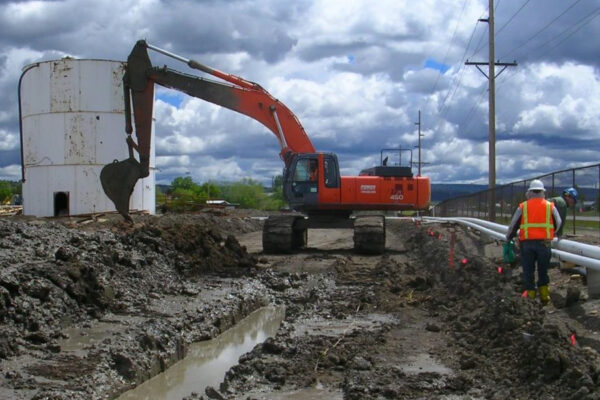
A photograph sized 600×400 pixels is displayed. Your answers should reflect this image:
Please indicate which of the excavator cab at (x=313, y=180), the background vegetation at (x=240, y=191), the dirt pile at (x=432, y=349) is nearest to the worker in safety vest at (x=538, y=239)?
the dirt pile at (x=432, y=349)

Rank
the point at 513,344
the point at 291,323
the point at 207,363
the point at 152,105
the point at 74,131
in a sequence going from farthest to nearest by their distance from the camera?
the point at 74,131
the point at 152,105
the point at 291,323
the point at 207,363
the point at 513,344

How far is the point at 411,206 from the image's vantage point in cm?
2166

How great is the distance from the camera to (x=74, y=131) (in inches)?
1193

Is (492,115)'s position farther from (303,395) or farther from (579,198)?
(303,395)

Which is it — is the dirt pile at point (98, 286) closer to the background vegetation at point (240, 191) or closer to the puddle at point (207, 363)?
the puddle at point (207, 363)

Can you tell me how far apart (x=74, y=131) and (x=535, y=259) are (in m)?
24.1

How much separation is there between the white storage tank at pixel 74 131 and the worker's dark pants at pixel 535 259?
2285 centimetres

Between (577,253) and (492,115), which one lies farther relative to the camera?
(492,115)

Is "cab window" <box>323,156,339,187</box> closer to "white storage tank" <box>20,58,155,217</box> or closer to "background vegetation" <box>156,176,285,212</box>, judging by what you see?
"white storage tank" <box>20,58,155,217</box>

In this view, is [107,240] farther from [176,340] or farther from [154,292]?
[176,340]

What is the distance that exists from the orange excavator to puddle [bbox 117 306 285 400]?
776 cm

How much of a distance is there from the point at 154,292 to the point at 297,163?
8037 mm

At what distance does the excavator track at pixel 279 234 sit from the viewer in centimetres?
2105

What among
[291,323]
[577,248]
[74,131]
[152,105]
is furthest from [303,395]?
[74,131]
